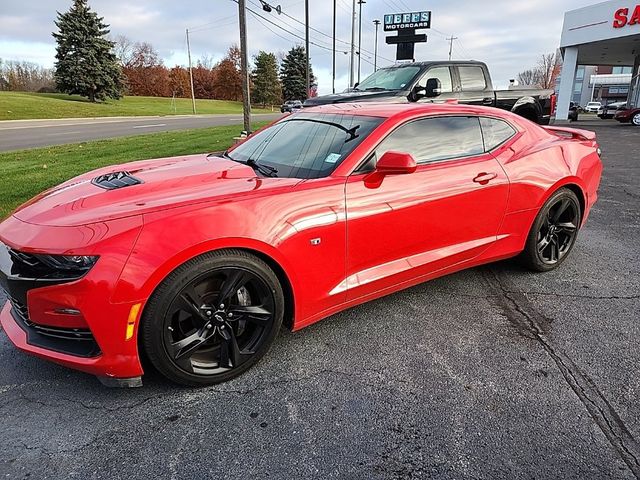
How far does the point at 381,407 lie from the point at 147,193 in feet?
5.71

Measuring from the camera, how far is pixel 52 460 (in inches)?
77.2

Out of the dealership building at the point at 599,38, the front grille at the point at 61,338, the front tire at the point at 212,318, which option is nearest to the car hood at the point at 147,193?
the front tire at the point at 212,318

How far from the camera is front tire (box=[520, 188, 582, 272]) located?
3.82 meters

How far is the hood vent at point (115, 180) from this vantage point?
9.12 feet

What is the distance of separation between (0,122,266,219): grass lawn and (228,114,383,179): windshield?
12.3 feet

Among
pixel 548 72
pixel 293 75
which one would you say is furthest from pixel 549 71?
pixel 293 75

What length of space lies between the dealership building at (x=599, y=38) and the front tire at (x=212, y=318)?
1019 inches

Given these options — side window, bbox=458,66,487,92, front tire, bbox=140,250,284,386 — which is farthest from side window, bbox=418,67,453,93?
front tire, bbox=140,250,284,386

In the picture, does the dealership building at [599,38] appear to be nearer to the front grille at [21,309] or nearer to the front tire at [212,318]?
the front tire at [212,318]

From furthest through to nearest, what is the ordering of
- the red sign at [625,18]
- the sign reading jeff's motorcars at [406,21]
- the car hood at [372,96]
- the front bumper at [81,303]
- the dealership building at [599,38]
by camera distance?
the sign reading jeff's motorcars at [406,21]
the dealership building at [599,38]
the red sign at [625,18]
the car hood at [372,96]
the front bumper at [81,303]

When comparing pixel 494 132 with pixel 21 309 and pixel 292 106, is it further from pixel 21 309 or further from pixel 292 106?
pixel 292 106

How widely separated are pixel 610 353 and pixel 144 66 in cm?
8901

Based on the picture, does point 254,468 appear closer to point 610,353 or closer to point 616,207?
point 610,353

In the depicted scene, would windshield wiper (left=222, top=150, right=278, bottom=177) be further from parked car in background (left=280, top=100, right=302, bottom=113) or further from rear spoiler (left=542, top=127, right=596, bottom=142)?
parked car in background (left=280, top=100, right=302, bottom=113)
